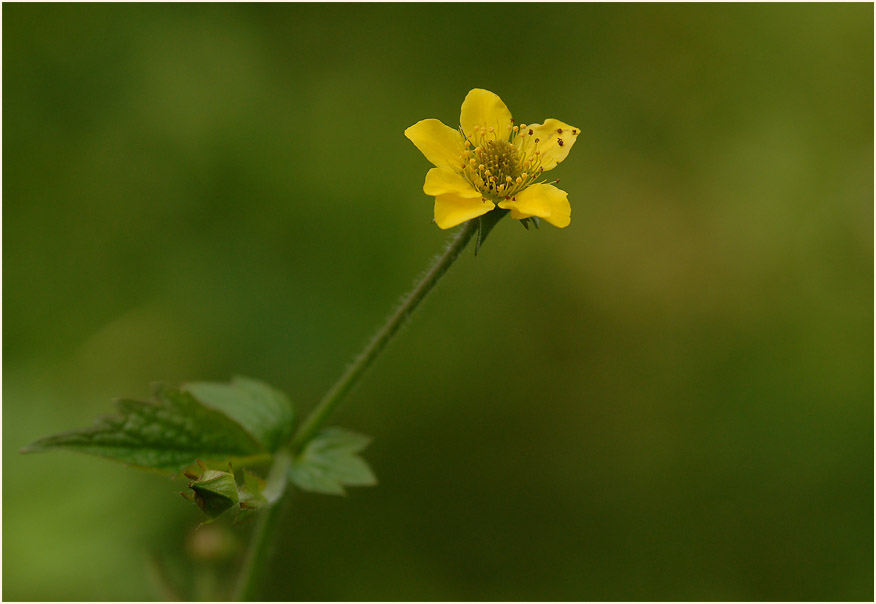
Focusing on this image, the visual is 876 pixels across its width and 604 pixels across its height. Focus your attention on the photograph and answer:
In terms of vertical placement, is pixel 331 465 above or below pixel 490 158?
below

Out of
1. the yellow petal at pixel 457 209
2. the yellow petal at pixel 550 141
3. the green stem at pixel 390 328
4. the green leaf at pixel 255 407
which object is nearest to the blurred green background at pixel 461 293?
the green leaf at pixel 255 407

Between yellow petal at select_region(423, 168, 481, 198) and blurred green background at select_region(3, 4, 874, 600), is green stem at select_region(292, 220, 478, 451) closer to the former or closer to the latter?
yellow petal at select_region(423, 168, 481, 198)

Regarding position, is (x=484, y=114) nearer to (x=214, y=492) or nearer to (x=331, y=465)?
(x=331, y=465)

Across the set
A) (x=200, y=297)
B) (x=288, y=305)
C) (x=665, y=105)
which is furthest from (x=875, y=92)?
(x=200, y=297)

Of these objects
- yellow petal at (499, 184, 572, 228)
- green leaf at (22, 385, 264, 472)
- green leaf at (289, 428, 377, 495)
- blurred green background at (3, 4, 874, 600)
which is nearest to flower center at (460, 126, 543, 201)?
yellow petal at (499, 184, 572, 228)

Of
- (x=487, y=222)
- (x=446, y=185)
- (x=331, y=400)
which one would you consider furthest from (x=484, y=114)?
(x=331, y=400)
